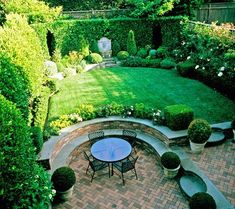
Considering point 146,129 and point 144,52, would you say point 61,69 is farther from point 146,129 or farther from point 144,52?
point 146,129

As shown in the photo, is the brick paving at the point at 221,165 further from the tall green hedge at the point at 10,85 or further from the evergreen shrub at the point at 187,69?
the evergreen shrub at the point at 187,69

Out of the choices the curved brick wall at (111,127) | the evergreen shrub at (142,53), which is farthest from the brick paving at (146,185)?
the evergreen shrub at (142,53)

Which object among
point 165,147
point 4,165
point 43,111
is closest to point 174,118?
point 165,147

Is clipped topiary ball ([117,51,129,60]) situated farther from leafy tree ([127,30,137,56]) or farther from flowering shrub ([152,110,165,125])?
flowering shrub ([152,110,165,125])

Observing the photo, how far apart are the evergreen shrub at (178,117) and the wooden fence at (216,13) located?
16138 millimetres

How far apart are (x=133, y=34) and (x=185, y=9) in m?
4.99

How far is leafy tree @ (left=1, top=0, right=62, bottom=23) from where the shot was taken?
2048 centimetres

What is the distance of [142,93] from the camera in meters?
14.2

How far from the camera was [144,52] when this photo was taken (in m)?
21.0

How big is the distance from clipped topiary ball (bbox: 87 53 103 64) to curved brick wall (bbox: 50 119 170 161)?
1029 cm

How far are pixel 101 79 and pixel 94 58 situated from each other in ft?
13.6

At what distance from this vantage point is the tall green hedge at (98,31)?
20.9 metres

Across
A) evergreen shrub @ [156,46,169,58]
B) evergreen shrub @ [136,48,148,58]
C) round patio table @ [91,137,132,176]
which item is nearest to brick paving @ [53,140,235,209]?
round patio table @ [91,137,132,176]

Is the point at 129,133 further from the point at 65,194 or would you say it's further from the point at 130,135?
the point at 65,194
